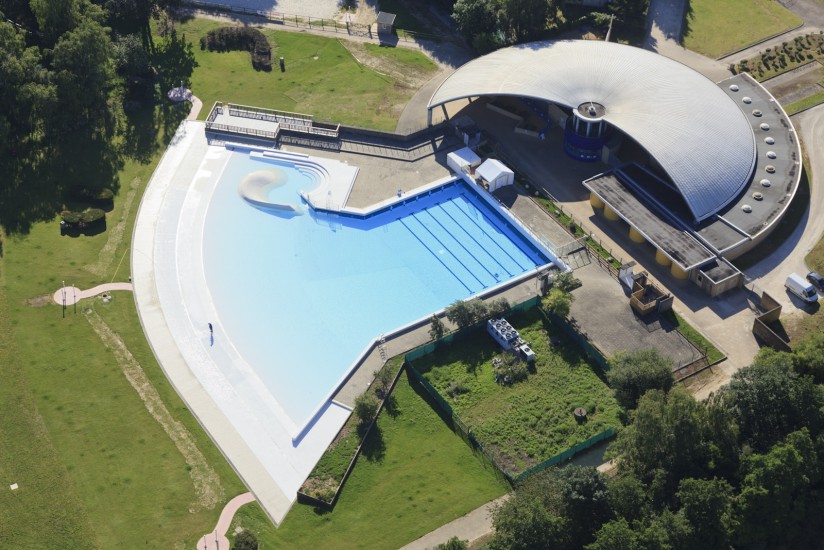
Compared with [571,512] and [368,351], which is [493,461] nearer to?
[571,512]

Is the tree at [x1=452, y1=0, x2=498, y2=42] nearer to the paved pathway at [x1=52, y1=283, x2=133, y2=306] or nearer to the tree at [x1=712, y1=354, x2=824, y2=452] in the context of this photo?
the paved pathway at [x1=52, y1=283, x2=133, y2=306]

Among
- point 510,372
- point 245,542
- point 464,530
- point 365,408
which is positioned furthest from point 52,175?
point 464,530

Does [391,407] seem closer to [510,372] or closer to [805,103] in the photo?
[510,372]

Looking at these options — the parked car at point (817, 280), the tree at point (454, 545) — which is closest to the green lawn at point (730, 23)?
the parked car at point (817, 280)

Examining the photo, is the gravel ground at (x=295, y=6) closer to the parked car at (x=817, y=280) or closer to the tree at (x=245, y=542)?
the parked car at (x=817, y=280)

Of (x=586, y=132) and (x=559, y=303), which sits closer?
(x=559, y=303)

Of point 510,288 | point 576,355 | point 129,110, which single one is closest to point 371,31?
point 129,110
